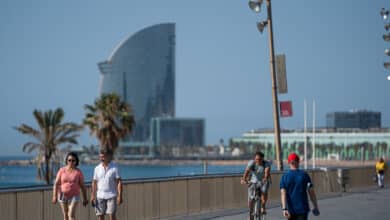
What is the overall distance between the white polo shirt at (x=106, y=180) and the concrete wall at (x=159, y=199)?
1.27 m

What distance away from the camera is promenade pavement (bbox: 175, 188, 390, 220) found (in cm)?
1803

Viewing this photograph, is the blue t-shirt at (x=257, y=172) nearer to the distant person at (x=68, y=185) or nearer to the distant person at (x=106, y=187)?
the distant person at (x=106, y=187)

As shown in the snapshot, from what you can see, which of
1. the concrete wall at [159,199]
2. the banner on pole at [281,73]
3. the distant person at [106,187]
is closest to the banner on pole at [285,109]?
the banner on pole at [281,73]

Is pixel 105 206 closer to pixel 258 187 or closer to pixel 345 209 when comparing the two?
pixel 258 187

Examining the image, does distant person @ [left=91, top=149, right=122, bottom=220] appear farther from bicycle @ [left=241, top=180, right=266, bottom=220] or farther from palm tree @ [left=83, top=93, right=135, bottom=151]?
palm tree @ [left=83, top=93, right=135, bottom=151]

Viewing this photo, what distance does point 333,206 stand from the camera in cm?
2147

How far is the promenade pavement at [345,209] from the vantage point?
59.2 ft

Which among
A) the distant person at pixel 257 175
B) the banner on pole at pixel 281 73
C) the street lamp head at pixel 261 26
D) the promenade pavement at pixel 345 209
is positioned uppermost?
the street lamp head at pixel 261 26

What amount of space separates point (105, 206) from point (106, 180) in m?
0.45

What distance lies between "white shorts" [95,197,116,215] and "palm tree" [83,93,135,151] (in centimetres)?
4623

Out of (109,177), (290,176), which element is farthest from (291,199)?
(109,177)

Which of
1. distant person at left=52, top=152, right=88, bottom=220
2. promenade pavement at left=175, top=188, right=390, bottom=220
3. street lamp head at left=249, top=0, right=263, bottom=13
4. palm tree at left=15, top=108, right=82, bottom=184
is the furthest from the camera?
palm tree at left=15, top=108, right=82, bottom=184

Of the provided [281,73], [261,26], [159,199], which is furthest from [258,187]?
[261,26]

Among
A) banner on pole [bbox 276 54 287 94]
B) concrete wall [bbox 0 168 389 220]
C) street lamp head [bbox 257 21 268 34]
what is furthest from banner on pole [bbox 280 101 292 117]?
street lamp head [bbox 257 21 268 34]
